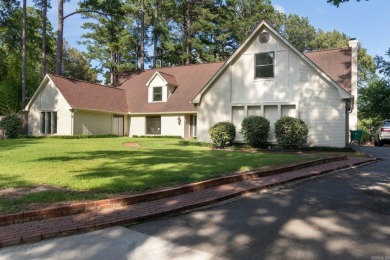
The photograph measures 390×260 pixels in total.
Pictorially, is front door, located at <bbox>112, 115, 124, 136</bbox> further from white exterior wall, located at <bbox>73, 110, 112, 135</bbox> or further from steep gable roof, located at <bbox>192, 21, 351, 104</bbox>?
steep gable roof, located at <bbox>192, 21, 351, 104</bbox>

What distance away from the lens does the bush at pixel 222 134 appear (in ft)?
59.5

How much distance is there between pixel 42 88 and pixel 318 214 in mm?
25766

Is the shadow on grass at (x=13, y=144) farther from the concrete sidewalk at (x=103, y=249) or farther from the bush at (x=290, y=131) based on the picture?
the bush at (x=290, y=131)

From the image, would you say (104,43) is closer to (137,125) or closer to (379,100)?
(137,125)

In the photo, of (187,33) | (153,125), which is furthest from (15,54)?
(187,33)

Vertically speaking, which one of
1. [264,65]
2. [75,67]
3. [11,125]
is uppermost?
[75,67]

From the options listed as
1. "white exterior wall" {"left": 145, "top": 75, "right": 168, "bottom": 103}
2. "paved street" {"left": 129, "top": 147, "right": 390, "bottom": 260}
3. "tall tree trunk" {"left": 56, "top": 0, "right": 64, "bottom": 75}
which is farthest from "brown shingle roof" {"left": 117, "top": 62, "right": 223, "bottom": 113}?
"paved street" {"left": 129, "top": 147, "right": 390, "bottom": 260}

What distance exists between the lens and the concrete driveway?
153 inches

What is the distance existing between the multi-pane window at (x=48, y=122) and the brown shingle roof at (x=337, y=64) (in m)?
20.4

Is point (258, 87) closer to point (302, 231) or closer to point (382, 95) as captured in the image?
point (302, 231)

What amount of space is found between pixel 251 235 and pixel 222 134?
1374cm

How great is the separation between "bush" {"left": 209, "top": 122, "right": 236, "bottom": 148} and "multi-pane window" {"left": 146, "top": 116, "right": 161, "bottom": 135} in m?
10.1

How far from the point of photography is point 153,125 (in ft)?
92.5

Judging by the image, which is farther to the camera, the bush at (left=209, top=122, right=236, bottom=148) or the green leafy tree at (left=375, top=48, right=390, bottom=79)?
the green leafy tree at (left=375, top=48, right=390, bottom=79)
